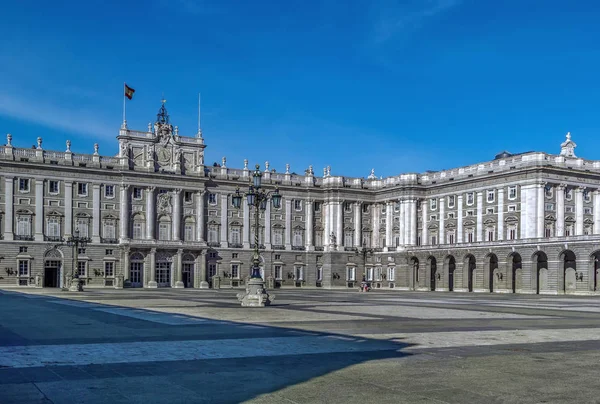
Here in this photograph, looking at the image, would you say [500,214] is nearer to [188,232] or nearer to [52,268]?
[188,232]

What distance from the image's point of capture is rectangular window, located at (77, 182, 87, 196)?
317 feet

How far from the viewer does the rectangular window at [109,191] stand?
9825 cm

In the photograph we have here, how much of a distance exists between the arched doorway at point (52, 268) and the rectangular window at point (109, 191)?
1022 centimetres

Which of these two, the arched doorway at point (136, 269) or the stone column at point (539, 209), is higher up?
the stone column at point (539, 209)

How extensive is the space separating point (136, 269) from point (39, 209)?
50.0 ft

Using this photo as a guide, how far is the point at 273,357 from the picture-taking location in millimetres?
16828

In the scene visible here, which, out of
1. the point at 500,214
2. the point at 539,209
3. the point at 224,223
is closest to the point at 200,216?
the point at 224,223

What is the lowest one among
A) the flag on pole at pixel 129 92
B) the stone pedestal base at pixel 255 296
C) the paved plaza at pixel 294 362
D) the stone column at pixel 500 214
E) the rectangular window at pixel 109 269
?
the rectangular window at pixel 109 269

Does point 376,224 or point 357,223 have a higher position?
point 357,223

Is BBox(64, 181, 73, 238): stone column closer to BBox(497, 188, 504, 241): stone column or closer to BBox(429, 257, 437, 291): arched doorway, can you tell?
BBox(429, 257, 437, 291): arched doorway

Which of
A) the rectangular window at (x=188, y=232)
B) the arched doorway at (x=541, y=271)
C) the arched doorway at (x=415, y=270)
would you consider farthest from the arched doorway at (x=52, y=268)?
the arched doorway at (x=541, y=271)

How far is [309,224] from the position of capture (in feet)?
368

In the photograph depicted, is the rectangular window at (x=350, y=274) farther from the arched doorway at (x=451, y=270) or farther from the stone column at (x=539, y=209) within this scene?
the stone column at (x=539, y=209)

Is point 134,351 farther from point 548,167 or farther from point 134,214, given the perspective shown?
point 134,214
